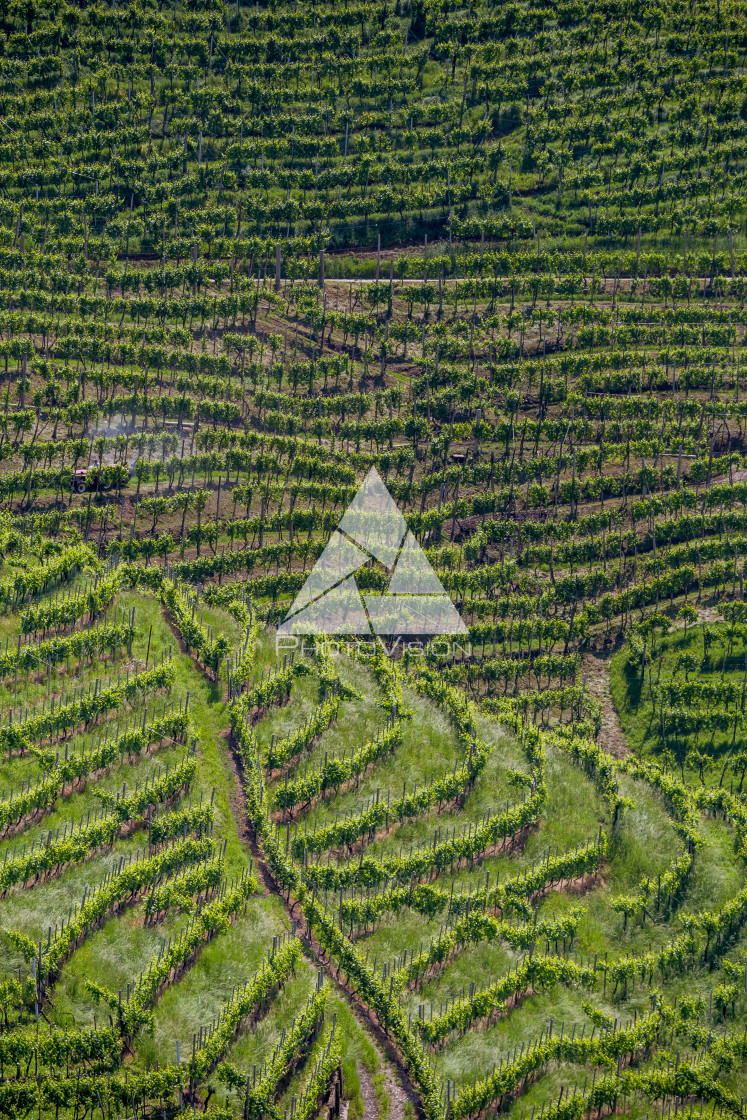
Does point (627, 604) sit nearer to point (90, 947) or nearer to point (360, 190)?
point (90, 947)

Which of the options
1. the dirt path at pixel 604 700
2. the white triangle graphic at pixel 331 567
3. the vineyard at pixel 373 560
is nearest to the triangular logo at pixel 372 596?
the white triangle graphic at pixel 331 567

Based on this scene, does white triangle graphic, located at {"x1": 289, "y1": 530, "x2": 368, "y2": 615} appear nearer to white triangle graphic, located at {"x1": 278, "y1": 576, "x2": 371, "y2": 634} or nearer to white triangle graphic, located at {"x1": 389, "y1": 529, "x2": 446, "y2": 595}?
white triangle graphic, located at {"x1": 278, "y1": 576, "x2": 371, "y2": 634}

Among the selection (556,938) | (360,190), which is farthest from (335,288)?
(556,938)

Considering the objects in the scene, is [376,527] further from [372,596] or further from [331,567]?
[372,596]

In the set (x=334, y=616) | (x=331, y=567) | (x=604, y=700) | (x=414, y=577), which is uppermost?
(x=331, y=567)

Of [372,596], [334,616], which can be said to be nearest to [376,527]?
[372,596]

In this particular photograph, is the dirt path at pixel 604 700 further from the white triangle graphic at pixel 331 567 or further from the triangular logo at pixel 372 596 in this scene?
the white triangle graphic at pixel 331 567

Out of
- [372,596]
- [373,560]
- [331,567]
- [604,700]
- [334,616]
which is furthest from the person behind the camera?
[373,560]
